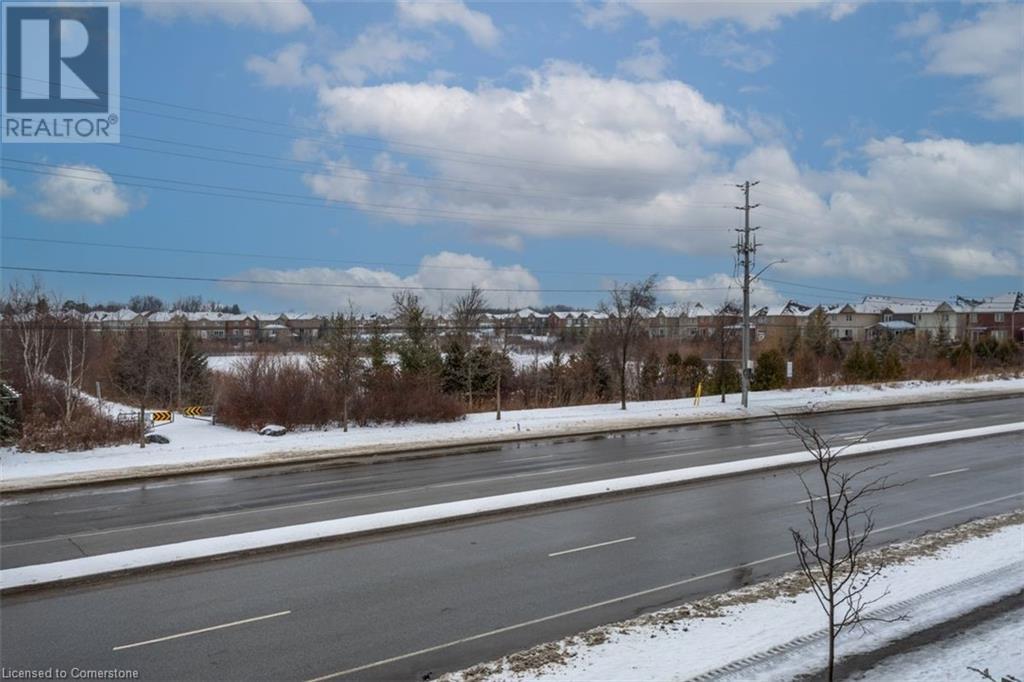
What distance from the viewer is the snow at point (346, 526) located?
11.1 metres

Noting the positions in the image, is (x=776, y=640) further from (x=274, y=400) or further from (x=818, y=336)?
(x=818, y=336)

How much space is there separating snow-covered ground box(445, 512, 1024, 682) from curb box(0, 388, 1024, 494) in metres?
8.62

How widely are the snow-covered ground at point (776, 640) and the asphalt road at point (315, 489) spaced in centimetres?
816

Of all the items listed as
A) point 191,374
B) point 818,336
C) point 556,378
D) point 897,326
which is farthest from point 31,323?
point 897,326

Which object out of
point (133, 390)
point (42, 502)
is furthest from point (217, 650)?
point (133, 390)

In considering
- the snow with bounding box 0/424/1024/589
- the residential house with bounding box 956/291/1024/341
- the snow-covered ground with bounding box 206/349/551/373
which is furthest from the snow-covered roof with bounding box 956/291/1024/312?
the snow with bounding box 0/424/1024/589

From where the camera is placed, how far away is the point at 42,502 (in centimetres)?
1830

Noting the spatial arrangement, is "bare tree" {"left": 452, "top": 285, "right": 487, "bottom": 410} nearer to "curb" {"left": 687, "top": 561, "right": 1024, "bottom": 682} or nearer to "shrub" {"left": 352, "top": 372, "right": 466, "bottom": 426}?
"shrub" {"left": 352, "top": 372, "right": 466, "bottom": 426}

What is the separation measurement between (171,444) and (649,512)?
19328mm

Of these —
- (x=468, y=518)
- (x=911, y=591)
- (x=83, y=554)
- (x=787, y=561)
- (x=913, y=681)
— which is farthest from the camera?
(x=468, y=518)

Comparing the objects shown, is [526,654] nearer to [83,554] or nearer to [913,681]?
[913,681]

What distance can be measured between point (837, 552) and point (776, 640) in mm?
4804

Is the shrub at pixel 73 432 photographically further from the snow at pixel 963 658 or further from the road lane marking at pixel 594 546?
the snow at pixel 963 658

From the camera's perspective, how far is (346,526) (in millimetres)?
13555
